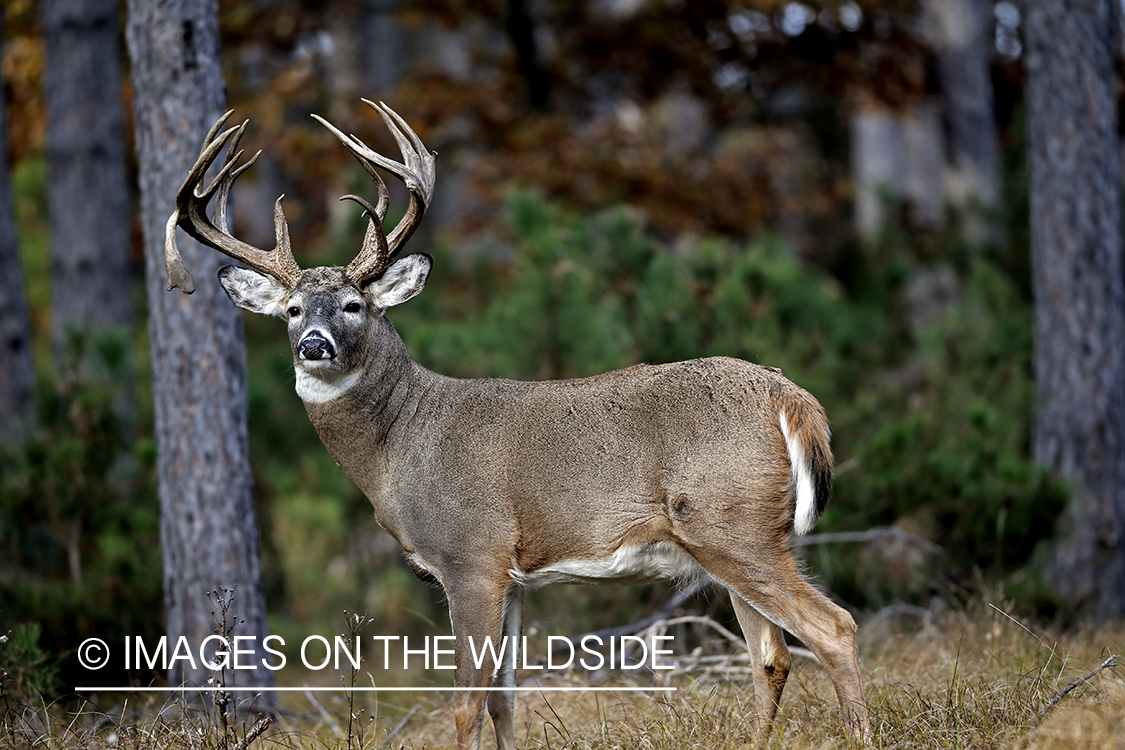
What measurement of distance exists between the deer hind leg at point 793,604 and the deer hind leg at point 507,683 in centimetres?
81

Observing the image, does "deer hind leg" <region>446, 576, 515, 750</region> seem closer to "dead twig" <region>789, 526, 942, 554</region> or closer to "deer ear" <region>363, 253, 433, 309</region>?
"deer ear" <region>363, 253, 433, 309</region>

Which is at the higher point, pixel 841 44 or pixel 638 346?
pixel 841 44

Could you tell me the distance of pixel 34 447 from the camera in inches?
246

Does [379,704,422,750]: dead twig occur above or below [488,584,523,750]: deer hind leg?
below

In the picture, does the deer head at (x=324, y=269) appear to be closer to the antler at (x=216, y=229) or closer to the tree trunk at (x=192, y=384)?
the antler at (x=216, y=229)

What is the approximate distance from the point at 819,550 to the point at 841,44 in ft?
23.4

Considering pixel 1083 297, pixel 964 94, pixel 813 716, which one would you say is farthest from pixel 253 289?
pixel 964 94

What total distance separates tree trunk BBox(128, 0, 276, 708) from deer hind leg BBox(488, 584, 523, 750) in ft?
3.95

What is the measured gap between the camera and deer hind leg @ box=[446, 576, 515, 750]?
414 cm

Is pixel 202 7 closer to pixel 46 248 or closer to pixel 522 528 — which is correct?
pixel 522 528

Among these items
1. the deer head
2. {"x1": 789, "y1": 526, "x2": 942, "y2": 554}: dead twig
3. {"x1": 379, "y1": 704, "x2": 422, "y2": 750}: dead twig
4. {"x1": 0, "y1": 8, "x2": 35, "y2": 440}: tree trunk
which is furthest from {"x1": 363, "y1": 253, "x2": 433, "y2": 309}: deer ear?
{"x1": 0, "y1": 8, "x2": 35, "y2": 440}: tree trunk

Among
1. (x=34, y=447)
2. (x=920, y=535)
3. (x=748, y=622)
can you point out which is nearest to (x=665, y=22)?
(x=920, y=535)

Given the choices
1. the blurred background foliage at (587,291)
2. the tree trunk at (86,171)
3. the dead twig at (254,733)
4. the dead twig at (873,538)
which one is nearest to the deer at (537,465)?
the dead twig at (254,733)

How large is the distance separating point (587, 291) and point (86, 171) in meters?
4.35
